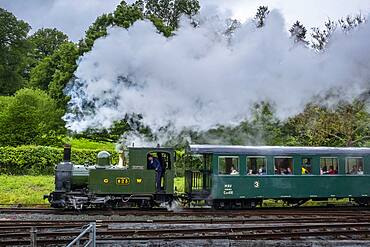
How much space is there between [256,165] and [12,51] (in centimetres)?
5149

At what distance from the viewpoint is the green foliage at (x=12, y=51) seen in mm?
61594

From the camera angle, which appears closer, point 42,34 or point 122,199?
point 122,199

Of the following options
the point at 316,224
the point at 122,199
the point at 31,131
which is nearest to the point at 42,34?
the point at 31,131

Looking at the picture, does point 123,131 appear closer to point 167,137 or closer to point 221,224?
point 167,137

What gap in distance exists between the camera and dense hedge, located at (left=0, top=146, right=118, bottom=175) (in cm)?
3012

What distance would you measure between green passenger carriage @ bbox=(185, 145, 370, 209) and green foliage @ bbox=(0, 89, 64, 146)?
53.9 feet

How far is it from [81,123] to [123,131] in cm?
185

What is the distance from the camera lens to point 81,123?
73.7ft

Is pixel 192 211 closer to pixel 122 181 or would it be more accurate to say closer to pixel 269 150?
pixel 122 181

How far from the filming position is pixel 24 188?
25.1 meters

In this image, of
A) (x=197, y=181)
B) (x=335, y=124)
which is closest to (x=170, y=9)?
(x=335, y=124)

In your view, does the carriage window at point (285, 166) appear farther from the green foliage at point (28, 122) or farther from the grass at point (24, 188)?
the green foliage at point (28, 122)

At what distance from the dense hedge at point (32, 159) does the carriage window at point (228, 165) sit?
11.9 m

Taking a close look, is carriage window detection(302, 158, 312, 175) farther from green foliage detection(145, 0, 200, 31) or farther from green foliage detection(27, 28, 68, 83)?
green foliage detection(27, 28, 68, 83)
